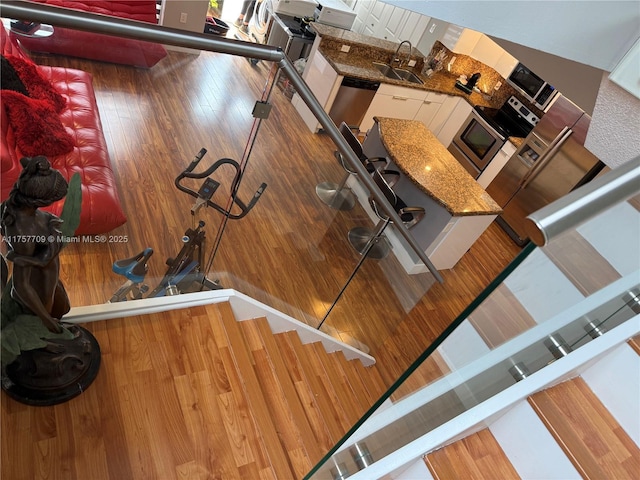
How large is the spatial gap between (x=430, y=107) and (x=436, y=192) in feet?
7.53

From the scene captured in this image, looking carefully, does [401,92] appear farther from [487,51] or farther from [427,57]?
[487,51]

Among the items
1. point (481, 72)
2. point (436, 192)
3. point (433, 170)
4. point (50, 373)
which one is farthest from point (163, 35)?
point (481, 72)

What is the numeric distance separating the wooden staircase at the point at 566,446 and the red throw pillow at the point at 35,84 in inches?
99.8

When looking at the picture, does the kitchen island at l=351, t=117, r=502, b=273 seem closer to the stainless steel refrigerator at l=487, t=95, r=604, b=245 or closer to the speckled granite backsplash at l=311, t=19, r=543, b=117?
the stainless steel refrigerator at l=487, t=95, r=604, b=245

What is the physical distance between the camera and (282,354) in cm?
255

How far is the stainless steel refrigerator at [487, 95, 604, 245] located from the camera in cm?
418

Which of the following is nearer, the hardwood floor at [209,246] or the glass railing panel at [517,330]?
the glass railing panel at [517,330]

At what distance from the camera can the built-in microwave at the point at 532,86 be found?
15.7 ft

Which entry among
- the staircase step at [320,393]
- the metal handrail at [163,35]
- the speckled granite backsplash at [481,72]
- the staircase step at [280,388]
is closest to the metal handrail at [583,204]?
the metal handrail at [163,35]

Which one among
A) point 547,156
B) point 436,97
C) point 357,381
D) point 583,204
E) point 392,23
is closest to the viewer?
point 583,204

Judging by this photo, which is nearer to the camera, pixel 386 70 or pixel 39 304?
pixel 39 304

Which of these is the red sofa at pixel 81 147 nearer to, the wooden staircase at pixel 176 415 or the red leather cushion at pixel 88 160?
the red leather cushion at pixel 88 160

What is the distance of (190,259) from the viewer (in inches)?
90.0

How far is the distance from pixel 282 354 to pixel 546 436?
146 cm
